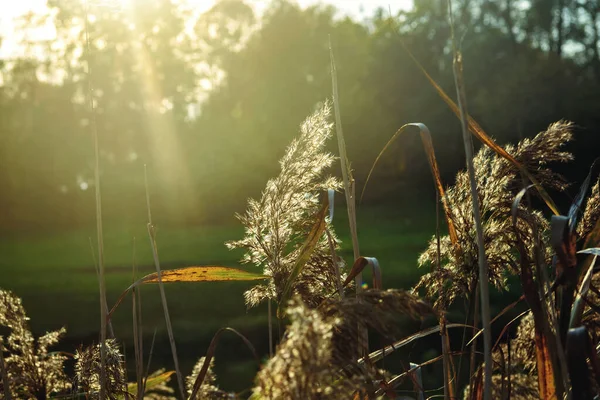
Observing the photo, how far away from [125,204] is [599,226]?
34.3 metres

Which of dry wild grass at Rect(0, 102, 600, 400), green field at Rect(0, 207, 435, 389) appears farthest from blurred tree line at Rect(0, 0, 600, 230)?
dry wild grass at Rect(0, 102, 600, 400)

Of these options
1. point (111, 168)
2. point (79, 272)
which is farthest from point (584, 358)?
point (111, 168)

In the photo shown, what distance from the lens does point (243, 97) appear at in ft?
121

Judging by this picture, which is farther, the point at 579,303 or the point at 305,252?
the point at 305,252

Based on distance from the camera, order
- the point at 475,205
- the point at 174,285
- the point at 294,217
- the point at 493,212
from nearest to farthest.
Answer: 1. the point at 475,205
2. the point at 294,217
3. the point at 493,212
4. the point at 174,285

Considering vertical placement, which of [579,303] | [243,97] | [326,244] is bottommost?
[579,303]

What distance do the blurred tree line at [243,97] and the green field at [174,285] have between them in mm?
3778

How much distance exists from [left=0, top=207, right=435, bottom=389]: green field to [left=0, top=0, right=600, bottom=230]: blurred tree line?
3.78 metres

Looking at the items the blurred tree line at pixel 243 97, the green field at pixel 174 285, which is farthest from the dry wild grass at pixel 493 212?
the blurred tree line at pixel 243 97

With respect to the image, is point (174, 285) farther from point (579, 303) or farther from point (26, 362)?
point (579, 303)

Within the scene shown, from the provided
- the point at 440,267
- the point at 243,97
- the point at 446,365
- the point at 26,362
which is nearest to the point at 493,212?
the point at 440,267

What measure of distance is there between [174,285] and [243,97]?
78.3 feet

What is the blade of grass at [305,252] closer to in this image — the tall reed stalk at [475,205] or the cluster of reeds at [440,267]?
the cluster of reeds at [440,267]

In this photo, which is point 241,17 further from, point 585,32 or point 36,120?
point 585,32
